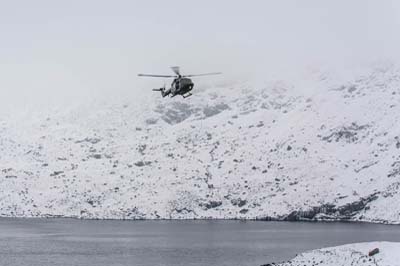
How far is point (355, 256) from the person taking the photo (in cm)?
9706

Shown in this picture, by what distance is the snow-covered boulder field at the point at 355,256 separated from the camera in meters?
86.6

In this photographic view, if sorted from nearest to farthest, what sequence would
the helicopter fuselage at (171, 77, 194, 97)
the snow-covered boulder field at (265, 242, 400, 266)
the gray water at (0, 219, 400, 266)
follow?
the helicopter fuselage at (171, 77, 194, 97) < the snow-covered boulder field at (265, 242, 400, 266) < the gray water at (0, 219, 400, 266)

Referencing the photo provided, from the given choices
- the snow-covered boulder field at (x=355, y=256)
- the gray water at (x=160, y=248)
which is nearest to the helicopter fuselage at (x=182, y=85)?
the snow-covered boulder field at (x=355, y=256)

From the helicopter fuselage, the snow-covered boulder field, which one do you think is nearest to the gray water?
the snow-covered boulder field

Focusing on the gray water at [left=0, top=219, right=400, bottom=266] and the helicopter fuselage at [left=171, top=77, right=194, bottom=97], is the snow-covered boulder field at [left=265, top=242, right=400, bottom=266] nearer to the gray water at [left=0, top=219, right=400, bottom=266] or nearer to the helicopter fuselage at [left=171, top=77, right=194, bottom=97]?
the gray water at [left=0, top=219, right=400, bottom=266]

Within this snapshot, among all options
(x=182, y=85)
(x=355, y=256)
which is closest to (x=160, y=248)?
(x=355, y=256)

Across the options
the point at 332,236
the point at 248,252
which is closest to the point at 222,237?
the point at 332,236

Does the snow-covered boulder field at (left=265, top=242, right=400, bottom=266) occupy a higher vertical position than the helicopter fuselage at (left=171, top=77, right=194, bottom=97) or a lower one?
lower

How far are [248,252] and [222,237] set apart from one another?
4916 centimetres

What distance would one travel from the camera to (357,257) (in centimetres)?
9556

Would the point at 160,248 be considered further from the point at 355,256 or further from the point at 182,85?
the point at 182,85

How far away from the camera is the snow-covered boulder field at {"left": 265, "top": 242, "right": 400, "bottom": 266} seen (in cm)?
8661

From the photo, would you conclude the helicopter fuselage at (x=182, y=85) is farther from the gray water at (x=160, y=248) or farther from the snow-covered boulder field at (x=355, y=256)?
the gray water at (x=160, y=248)

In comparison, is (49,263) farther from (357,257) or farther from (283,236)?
(283,236)
